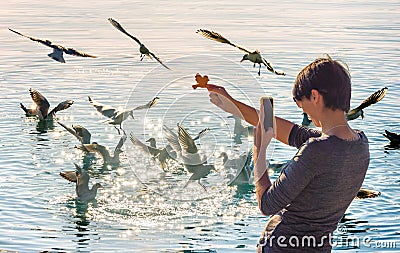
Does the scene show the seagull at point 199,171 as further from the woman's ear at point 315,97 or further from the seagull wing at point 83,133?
the woman's ear at point 315,97

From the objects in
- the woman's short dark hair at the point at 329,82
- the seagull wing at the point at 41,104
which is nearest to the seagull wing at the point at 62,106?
the seagull wing at the point at 41,104

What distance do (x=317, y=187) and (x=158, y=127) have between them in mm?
9885

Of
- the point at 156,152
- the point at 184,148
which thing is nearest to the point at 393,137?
the point at 156,152

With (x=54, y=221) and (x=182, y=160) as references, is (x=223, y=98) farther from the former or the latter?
(x=182, y=160)

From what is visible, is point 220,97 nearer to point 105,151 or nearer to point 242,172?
point 242,172

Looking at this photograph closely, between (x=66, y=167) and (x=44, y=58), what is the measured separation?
36.4 ft

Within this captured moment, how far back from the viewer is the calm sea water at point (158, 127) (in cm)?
955

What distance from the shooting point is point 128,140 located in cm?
1312

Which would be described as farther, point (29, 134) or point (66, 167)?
point (29, 134)

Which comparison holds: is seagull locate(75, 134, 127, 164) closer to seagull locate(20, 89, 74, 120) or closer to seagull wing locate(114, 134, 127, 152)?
seagull wing locate(114, 134, 127, 152)

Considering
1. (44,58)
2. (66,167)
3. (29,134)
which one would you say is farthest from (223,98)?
(44,58)

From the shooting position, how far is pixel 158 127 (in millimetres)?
14883

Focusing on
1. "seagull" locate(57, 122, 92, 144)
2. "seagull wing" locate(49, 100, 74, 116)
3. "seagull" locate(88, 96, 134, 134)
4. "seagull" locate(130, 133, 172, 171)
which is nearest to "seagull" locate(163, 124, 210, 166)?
"seagull" locate(130, 133, 172, 171)

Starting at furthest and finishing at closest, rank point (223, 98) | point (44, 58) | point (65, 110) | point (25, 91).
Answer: point (44, 58) < point (25, 91) < point (65, 110) < point (223, 98)
